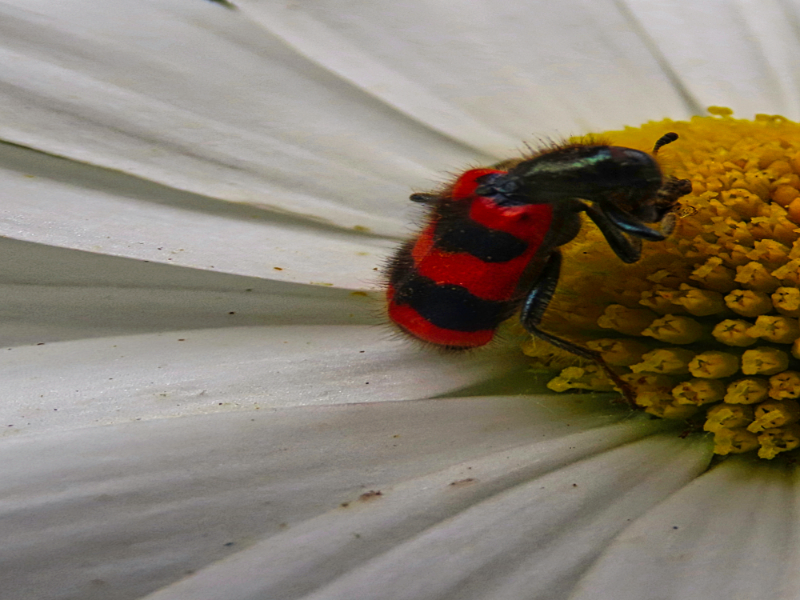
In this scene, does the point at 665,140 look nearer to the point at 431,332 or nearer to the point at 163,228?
the point at 431,332

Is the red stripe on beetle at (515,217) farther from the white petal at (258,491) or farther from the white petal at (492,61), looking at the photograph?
the white petal at (492,61)

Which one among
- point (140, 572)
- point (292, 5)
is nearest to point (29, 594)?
point (140, 572)

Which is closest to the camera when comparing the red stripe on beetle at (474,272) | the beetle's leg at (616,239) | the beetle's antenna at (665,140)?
the red stripe on beetle at (474,272)

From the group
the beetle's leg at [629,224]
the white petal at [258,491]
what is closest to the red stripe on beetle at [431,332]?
the white petal at [258,491]

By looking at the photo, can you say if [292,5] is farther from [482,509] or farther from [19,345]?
[482,509]

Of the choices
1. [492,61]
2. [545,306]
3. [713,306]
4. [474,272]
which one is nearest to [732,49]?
[492,61]
